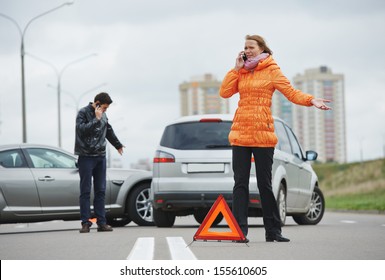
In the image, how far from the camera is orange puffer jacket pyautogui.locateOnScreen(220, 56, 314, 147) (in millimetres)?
10219

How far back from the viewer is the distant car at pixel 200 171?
1405cm

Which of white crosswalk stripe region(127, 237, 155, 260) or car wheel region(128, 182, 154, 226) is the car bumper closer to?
car wheel region(128, 182, 154, 226)

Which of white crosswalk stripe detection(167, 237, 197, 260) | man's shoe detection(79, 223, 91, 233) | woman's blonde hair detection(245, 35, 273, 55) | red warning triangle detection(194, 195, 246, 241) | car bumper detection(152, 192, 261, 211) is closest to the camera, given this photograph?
white crosswalk stripe detection(167, 237, 197, 260)

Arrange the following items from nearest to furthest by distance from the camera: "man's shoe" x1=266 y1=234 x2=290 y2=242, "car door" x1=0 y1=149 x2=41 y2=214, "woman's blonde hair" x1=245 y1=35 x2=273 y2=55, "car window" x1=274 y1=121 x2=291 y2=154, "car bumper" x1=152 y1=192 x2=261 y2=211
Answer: "woman's blonde hair" x1=245 y1=35 x2=273 y2=55
"man's shoe" x1=266 y1=234 x2=290 y2=242
"car bumper" x1=152 y1=192 x2=261 y2=211
"car door" x1=0 y1=149 x2=41 y2=214
"car window" x1=274 y1=121 x2=291 y2=154

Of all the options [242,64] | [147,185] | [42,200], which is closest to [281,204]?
[147,185]

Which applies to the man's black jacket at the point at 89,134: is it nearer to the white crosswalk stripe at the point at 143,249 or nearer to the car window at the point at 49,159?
the car window at the point at 49,159

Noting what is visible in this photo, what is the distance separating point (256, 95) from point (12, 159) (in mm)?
5542

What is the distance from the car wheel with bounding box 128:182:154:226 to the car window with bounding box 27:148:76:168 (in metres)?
1.23

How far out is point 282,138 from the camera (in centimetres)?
1489

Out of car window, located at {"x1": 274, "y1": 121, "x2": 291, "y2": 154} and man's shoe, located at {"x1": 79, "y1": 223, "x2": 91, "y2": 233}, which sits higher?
car window, located at {"x1": 274, "y1": 121, "x2": 291, "y2": 154}

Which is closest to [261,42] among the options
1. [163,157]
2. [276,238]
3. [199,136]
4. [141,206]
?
[276,238]

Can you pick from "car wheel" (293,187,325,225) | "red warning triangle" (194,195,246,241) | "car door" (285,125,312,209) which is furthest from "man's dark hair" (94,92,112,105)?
"car wheel" (293,187,325,225)

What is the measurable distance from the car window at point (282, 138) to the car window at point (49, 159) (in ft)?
10.5

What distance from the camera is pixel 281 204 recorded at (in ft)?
47.1
